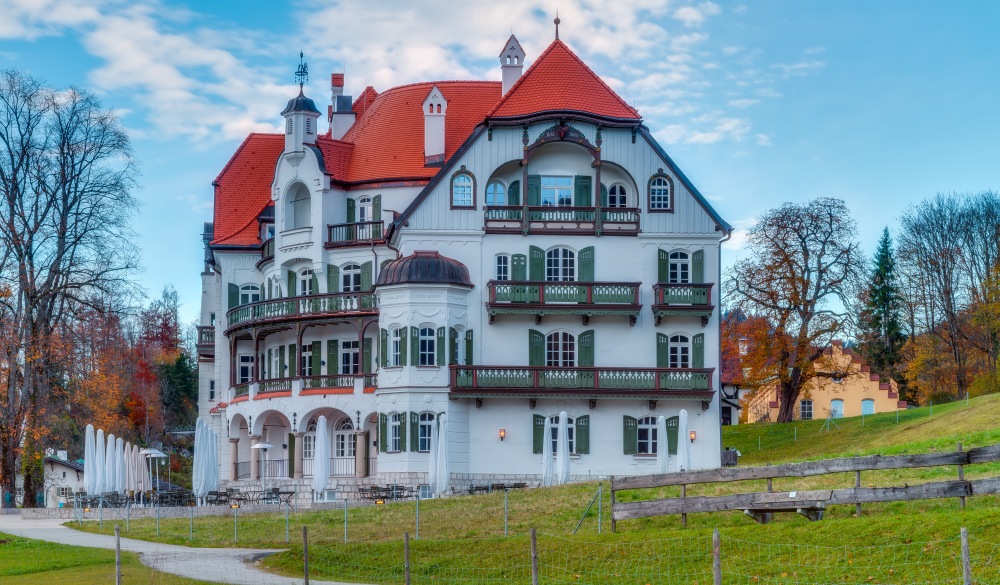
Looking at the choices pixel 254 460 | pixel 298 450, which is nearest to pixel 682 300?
pixel 298 450

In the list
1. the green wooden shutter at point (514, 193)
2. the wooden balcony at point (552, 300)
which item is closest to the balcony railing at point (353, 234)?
the green wooden shutter at point (514, 193)

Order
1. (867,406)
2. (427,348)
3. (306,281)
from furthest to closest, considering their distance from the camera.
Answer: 1. (867,406)
2. (306,281)
3. (427,348)

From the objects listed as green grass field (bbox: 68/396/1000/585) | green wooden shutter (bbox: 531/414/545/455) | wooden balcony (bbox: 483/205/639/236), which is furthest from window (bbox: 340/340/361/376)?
green grass field (bbox: 68/396/1000/585)

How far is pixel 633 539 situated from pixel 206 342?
1664 inches

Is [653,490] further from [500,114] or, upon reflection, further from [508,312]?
[500,114]

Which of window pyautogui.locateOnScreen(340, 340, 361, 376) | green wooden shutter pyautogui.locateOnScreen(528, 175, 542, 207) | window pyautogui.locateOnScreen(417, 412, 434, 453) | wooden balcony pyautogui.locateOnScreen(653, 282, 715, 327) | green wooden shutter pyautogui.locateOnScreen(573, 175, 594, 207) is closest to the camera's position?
window pyautogui.locateOnScreen(417, 412, 434, 453)

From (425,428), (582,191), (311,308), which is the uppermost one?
(582,191)

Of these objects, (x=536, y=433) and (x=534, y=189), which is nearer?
(x=536, y=433)

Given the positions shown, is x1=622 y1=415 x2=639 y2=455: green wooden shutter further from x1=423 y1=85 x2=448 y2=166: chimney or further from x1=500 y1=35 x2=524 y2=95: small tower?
x1=500 y1=35 x2=524 y2=95: small tower

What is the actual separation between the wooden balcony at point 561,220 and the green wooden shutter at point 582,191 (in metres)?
0.82

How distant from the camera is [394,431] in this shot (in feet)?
174

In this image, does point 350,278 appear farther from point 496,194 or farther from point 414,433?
point 414,433

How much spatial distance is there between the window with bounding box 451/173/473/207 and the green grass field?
14.6 metres

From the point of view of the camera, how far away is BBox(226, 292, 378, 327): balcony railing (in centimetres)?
5578
